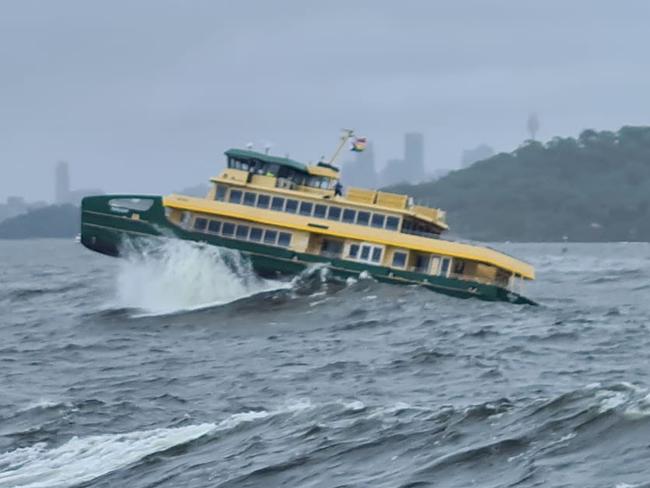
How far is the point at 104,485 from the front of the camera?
2908 cm

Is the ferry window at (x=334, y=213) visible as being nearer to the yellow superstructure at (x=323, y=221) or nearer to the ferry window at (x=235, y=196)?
the yellow superstructure at (x=323, y=221)

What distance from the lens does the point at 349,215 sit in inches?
2499

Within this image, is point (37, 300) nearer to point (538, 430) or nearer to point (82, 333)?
point (82, 333)

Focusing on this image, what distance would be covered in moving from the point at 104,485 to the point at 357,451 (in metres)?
5.15

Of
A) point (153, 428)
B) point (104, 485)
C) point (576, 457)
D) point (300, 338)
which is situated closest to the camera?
point (576, 457)

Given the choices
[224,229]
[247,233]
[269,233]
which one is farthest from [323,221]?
[224,229]

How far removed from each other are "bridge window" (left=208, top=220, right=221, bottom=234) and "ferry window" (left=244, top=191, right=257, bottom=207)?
1.69 metres

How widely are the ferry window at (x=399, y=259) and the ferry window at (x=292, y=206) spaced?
5.16m

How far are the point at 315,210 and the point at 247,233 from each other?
10.5ft

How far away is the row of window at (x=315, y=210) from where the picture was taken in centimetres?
6316

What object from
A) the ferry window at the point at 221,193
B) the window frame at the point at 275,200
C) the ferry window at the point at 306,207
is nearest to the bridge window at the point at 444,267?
the ferry window at the point at 306,207

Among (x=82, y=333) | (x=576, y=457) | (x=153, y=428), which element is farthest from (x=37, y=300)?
(x=576, y=457)

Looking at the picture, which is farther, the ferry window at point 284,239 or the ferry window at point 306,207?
the ferry window at point 306,207

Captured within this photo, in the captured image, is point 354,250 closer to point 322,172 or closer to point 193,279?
point 322,172
